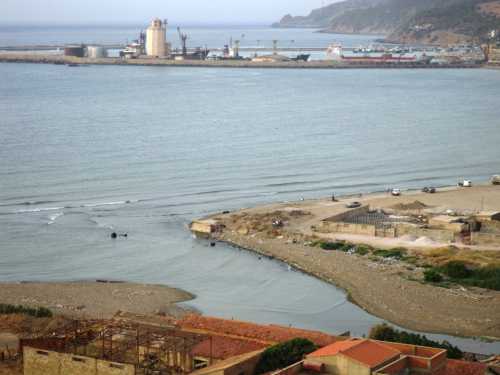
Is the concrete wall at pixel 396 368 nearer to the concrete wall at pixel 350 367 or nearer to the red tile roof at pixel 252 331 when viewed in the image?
the concrete wall at pixel 350 367

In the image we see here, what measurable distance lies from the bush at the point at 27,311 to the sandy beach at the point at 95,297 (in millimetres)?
491

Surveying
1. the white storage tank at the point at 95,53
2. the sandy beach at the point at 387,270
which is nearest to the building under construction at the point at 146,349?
the sandy beach at the point at 387,270

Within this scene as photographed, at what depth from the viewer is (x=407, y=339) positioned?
46.9 ft

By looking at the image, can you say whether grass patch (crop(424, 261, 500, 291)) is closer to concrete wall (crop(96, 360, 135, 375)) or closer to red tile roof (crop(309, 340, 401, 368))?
red tile roof (crop(309, 340, 401, 368))

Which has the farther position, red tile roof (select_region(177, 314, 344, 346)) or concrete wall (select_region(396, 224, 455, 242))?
concrete wall (select_region(396, 224, 455, 242))

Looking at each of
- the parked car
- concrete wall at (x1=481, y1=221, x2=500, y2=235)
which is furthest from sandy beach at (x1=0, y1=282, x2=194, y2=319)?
the parked car

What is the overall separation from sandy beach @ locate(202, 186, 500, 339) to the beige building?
65.7m

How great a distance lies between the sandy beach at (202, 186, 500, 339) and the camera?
16859 mm

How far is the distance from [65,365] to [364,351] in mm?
2956

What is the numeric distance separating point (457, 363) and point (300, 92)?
156ft

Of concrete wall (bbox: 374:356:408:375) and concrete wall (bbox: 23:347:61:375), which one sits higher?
concrete wall (bbox: 374:356:408:375)

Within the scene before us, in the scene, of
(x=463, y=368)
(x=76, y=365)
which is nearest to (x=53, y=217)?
(x=76, y=365)

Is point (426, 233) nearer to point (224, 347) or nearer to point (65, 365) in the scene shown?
point (224, 347)

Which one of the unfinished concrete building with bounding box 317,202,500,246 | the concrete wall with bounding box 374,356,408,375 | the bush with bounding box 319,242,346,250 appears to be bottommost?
the bush with bounding box 319,242,346,250
